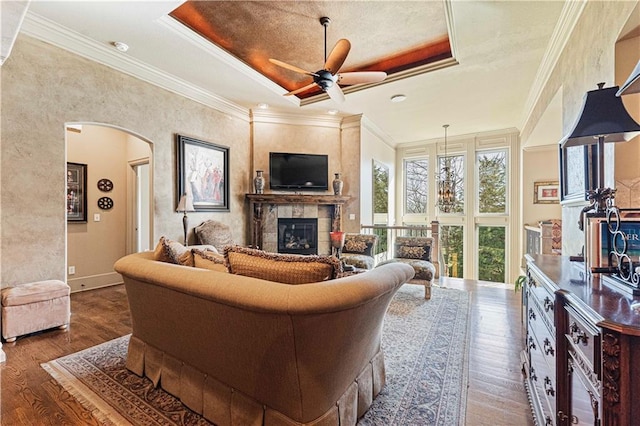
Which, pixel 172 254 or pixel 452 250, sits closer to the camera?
pixel 172 254

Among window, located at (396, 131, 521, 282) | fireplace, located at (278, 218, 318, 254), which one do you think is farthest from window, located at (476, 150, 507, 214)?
fireplace, located at (278, 218, 318, 254)

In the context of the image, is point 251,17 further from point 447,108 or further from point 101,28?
point 447,108

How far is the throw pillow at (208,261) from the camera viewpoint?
1.79m

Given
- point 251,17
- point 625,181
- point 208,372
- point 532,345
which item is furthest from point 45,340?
point 625,181

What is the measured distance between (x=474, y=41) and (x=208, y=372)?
4017mm

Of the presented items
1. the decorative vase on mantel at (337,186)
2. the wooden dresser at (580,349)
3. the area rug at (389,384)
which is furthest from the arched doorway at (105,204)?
the wooden dresser at (580,349)

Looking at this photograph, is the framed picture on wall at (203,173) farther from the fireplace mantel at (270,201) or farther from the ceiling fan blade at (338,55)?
the ceiling fan blade at (338,55)

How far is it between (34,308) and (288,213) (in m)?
3.62

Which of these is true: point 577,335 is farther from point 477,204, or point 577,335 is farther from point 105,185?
point 477,204

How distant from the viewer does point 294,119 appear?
18.5ft

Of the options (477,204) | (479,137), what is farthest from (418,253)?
(479,137)

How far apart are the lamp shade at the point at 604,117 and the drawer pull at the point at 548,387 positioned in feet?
3.96

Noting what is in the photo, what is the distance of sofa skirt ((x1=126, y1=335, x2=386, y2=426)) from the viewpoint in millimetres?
1420

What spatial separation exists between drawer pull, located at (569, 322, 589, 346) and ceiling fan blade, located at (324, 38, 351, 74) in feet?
8.67
